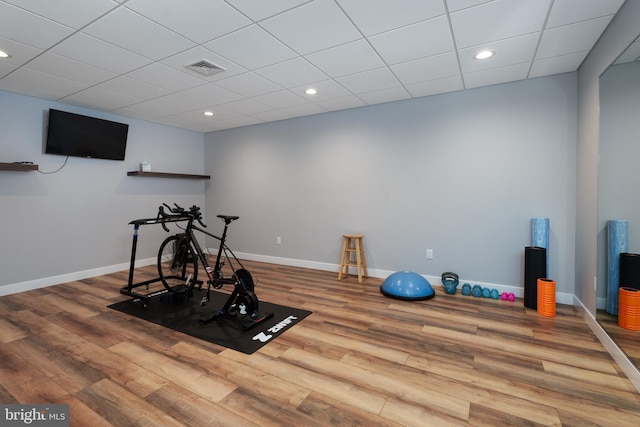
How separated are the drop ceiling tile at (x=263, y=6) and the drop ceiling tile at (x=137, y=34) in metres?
0.69

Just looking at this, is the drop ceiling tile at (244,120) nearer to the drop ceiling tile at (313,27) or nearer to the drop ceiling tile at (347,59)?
the drop ceiling tile at (347,59)

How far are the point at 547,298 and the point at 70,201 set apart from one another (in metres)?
6.02

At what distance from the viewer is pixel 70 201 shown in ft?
13.4

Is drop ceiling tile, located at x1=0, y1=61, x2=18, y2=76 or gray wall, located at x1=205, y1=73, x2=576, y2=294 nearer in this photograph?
drop ceiling tile, located at x1=0, y1=61, x2=18, y2=76

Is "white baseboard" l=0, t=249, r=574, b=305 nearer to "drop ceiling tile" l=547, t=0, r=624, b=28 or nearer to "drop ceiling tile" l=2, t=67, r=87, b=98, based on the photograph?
"drop ceiling tile" l=2, t=67, r=87, b=98

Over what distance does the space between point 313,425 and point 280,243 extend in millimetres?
3746

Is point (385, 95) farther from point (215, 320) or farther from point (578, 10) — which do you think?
point (215, 320)

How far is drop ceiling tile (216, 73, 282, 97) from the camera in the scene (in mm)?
3189

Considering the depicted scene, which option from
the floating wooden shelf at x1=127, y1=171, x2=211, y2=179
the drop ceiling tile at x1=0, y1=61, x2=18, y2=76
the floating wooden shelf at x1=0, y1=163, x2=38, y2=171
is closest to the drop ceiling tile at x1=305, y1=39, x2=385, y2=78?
the drop ceiling tile at x1=0, y1=61, x2=18, y2=76

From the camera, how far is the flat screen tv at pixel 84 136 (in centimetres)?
381

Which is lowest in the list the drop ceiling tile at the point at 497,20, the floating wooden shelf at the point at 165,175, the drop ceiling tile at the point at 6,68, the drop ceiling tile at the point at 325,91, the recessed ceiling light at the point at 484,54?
the floating wooden shelf at the point at 165,175

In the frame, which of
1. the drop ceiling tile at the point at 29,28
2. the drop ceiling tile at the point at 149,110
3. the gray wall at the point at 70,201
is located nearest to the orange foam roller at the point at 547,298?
the drop ceiling tile at the point at 29,28

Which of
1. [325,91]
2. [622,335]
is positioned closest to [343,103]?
[325,91]

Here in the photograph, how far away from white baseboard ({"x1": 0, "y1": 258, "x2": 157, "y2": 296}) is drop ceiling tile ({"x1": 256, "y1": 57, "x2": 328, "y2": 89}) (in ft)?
11.2
